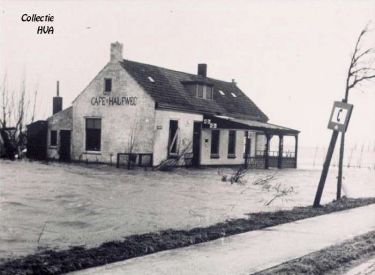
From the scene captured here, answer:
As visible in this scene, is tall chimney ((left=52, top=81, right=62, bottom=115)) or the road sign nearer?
the road sign

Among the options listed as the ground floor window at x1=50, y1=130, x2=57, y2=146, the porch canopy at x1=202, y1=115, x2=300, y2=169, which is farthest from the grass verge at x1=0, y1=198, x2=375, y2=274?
the ground floor window at x1=50, y1=130, x2=57, y2=146

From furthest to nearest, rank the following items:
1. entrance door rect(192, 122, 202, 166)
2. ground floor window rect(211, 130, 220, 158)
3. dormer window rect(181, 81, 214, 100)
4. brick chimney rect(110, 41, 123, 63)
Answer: dormer window rect(181, 81, 214, 100)
ground floor window rect(211, 130, 220, 158)
entrance door rect(192, 122, 202, 166)
brick chimney rect(110, 41, 123, 63)

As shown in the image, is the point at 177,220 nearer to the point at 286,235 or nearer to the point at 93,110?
the point at 286,235

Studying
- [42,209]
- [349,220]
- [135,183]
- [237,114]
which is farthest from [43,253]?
[237,114]

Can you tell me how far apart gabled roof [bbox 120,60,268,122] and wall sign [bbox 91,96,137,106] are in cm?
105

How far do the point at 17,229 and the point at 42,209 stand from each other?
230 centimetres

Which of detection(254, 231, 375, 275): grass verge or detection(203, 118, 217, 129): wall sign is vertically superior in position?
detection(203, 118, 217, 129): wall sign

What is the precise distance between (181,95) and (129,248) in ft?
74.8

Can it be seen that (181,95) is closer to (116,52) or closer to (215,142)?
(215,142)

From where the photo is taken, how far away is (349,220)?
1148cm

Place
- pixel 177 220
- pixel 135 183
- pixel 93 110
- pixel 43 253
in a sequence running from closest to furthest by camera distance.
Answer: pixel 43 253 < pixel 177 220 < pixel 135 183 < pixel 93 110

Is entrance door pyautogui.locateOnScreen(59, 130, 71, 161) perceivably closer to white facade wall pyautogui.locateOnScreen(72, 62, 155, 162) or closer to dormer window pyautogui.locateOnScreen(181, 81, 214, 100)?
white facade wall pyautogui.locateOnScreen(72, 62, 155, 162)

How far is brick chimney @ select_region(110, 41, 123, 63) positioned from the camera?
92.6 feet

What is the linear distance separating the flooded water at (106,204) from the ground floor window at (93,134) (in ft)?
26.2
